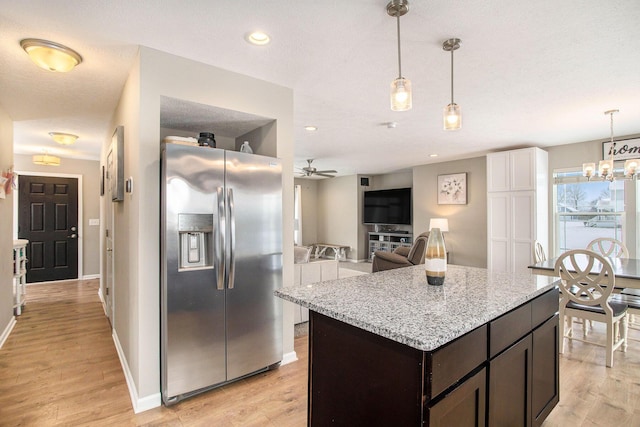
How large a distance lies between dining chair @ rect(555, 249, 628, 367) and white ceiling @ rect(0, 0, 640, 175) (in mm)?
1585

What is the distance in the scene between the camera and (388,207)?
8383 mm

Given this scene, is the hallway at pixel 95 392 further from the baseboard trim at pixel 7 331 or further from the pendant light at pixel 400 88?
the pendant light at pixel 400 88

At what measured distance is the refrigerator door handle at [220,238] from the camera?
2.33m

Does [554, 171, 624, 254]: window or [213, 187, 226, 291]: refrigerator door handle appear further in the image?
[554, 171, 624, 254]: window

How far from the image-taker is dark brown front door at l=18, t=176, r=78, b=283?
19.3 feet

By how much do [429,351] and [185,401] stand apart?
6.52 feet

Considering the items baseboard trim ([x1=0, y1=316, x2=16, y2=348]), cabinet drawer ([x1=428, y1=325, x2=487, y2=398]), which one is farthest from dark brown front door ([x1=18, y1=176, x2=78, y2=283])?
cabinet drawer ([x1=428, y1=325, x2=487, y2=398])

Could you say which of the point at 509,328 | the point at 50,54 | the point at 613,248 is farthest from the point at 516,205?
the point at 50,54

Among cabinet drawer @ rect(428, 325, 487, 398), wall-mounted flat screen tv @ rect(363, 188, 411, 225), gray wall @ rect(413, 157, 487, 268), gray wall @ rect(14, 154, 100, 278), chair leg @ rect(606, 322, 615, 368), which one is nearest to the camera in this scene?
cabinet drawer @ rect(428, 325, 487, 398)

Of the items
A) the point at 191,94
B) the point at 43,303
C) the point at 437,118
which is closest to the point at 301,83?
the point at 191,94

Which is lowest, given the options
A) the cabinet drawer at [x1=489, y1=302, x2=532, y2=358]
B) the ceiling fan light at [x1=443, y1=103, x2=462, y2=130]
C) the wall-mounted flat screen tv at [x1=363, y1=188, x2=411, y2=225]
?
the cabinet drawer at [x1=489, y1=302, x2=532, y2=358]

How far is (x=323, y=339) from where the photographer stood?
4.93ft

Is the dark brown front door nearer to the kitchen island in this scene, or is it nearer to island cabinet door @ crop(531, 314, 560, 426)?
the kitchen island

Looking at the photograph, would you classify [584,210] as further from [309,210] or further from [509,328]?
[309,210]
